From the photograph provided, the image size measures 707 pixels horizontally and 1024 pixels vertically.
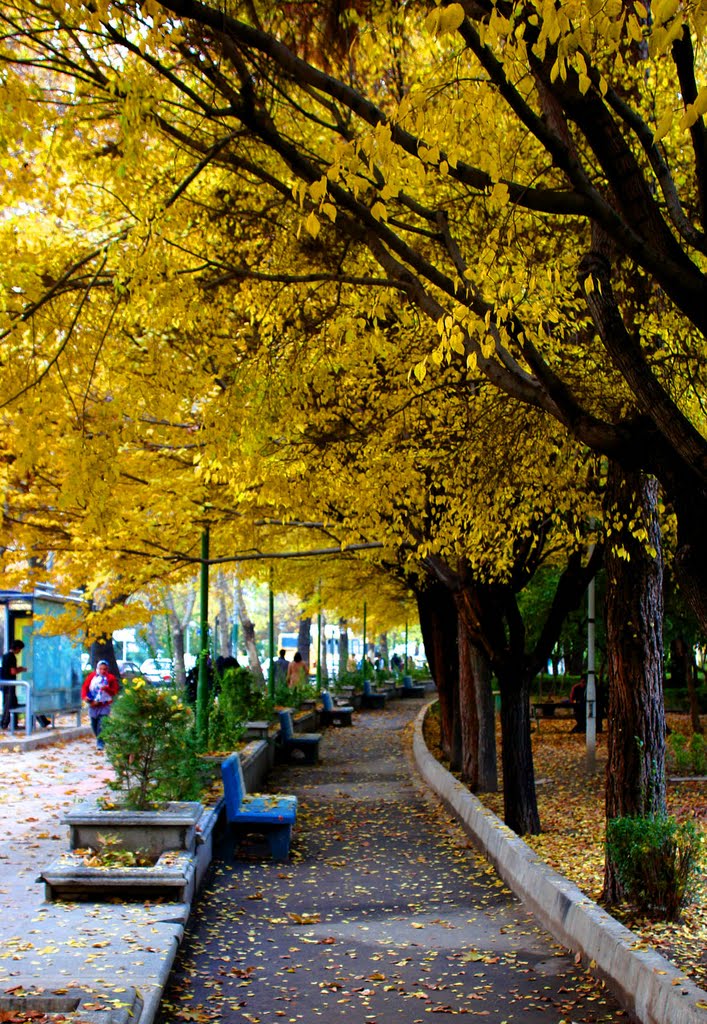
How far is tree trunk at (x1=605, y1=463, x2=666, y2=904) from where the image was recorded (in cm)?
994

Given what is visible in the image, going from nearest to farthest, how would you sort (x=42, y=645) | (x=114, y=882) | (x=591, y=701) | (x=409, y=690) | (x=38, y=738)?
1. (x=114, y=882)
2. (x=591, y=701)
3. (x=38, y=738)
4. (x=42, y=645)
5. (x=409, y=690)

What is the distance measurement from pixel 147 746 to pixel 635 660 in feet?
13.8

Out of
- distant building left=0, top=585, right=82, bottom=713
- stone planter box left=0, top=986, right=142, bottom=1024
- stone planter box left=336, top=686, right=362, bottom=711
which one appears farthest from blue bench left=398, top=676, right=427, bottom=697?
stone planter box left=0, top=986, right=142, bottom=1024

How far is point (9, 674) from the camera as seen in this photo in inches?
965

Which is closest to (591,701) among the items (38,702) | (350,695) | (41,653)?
(38,702)

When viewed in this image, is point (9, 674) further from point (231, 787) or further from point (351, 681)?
point (351, 681)

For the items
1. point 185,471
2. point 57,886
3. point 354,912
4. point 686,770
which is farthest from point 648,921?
point 686,770

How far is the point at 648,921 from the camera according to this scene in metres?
9.12

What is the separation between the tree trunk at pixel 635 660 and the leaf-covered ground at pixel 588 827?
77 cm

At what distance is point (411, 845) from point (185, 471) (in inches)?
270

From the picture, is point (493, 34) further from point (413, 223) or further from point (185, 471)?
point (185, 471)

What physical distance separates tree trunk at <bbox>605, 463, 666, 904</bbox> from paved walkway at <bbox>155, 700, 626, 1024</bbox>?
1.44 meters

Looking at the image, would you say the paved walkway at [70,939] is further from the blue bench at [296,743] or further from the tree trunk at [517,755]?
the blue bench at [296,743]

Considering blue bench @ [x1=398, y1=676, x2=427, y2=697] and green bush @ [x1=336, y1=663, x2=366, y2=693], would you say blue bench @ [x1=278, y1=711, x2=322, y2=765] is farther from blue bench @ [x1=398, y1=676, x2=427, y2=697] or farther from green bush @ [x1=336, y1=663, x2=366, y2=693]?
blue bench @ [x1=398, y1=676, x2=427, y2=697]
